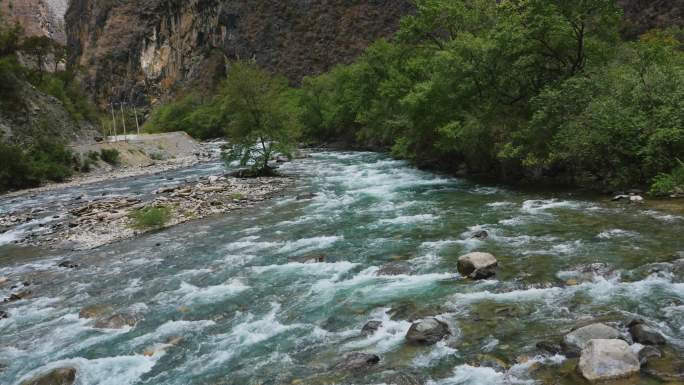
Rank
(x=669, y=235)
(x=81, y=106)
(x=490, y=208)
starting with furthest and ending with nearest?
(x=81, y=106)
(x=490, y=208)
(x=669, y=235)

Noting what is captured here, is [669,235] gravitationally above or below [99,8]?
below

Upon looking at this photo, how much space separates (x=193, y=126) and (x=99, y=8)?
96830 millimetres

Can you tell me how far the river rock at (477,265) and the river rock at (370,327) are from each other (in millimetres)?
2790

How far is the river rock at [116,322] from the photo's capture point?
988 centimetres

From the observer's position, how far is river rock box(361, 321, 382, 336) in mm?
8516

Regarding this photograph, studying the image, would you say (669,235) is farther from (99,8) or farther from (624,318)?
(99,8)

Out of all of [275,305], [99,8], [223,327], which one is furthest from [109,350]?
[99,8]

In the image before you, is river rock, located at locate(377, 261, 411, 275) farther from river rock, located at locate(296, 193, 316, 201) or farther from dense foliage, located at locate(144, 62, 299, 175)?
dense foliage, located at locate(144, 62, 299, 175)

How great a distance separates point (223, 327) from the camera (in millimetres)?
9445

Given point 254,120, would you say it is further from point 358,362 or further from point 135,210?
point 358,362

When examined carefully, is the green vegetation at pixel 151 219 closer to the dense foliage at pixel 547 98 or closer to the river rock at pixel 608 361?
the dense foliage at pixel 547 98

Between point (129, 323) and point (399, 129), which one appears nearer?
point (129, 323)

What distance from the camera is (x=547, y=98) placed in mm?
19594

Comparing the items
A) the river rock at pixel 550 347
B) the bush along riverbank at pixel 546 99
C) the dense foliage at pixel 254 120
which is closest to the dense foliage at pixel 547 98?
the bush along riverbank at pixel 546 99
